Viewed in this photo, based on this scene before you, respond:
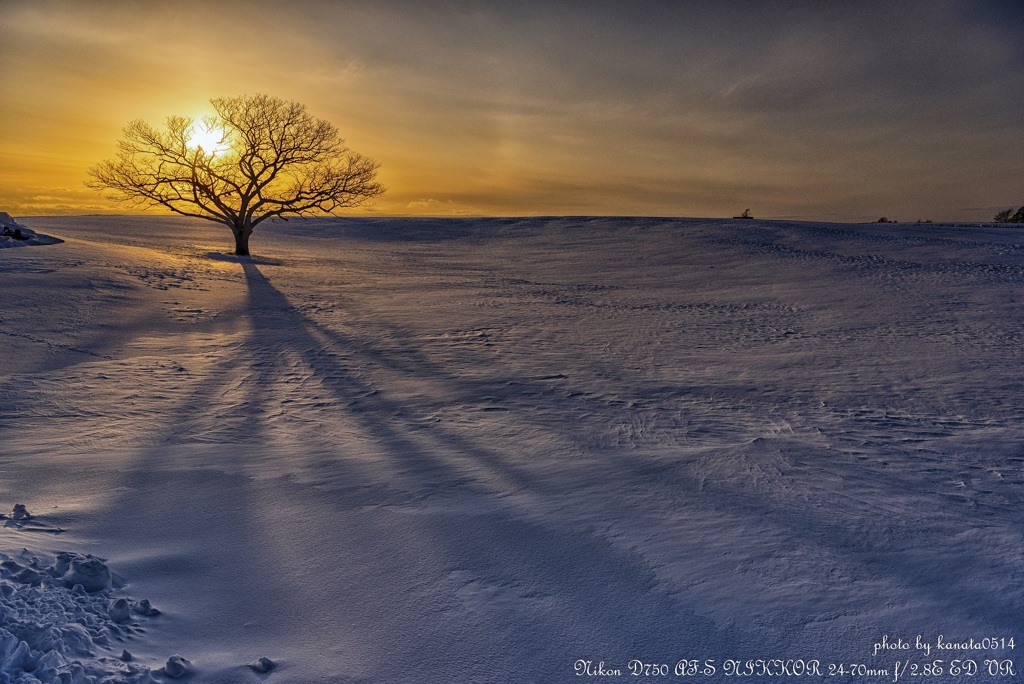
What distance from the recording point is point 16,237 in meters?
18.0

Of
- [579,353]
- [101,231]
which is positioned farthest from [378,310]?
[101,231]

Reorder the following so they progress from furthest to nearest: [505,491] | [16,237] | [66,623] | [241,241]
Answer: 1. [241,241]
2. [16,237]
3. [505,491]
4. [66,623]

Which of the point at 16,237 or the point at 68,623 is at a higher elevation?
the point at 16,237

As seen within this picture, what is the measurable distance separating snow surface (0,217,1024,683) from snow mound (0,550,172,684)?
2 cm

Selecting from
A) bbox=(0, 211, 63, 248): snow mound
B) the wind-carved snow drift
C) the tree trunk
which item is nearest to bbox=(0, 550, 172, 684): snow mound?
the wind-carved snow drift

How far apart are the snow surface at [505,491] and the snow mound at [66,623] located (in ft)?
0.05

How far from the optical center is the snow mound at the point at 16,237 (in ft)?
56.3

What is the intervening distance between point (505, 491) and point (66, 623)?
7.67 feet

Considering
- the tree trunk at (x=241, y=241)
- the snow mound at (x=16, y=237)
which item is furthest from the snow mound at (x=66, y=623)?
the tree trunk at (x=241, y=241)

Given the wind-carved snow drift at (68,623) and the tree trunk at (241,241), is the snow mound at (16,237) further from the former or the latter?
the wind-carved snow drift at (68,623)

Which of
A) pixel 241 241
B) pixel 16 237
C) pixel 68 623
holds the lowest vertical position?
pixel 68 623

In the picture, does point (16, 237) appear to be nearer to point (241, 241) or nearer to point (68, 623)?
point (241, 241)

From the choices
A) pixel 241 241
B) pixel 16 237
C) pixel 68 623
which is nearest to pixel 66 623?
pixel 68 623

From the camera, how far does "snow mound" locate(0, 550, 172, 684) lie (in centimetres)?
231
